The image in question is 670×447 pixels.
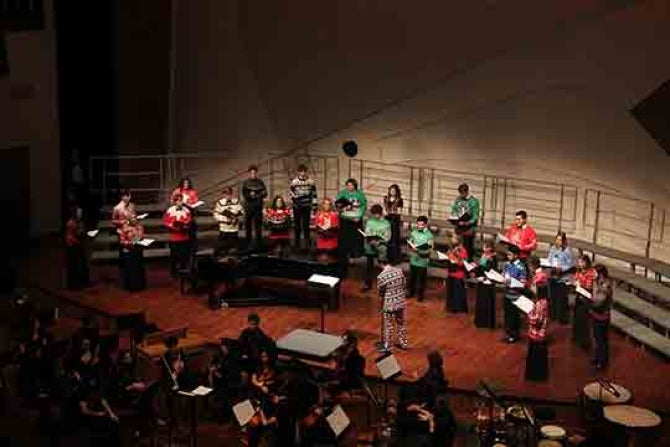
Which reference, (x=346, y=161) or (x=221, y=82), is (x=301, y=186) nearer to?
(x=346, y=161)

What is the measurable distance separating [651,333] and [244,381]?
245 inches

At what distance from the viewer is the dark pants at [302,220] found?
750 inches

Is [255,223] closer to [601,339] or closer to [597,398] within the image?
[601,339]

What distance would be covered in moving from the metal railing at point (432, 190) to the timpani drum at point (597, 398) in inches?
198

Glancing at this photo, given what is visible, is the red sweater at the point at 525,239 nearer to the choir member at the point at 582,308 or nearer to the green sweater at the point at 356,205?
the choir member at the point at 582,308

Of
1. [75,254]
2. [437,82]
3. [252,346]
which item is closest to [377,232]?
[437,82]

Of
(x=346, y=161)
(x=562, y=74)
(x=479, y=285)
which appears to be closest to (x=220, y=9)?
(x=346, y=161)

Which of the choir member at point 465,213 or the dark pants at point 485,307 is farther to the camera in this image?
the choir member at point 465,213

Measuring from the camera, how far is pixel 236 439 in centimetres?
1311

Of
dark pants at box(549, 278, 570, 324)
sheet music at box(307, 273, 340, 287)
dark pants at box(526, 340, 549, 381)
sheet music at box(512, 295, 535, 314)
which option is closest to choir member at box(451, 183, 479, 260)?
dark pants at box(549, 278, 570, 324)

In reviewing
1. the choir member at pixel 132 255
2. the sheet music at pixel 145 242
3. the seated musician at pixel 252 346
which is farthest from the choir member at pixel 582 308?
the choir member at pixel 132 255

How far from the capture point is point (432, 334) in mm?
16281

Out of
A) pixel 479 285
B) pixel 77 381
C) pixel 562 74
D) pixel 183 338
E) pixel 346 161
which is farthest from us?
pixel 346 161

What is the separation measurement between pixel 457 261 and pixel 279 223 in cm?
321
